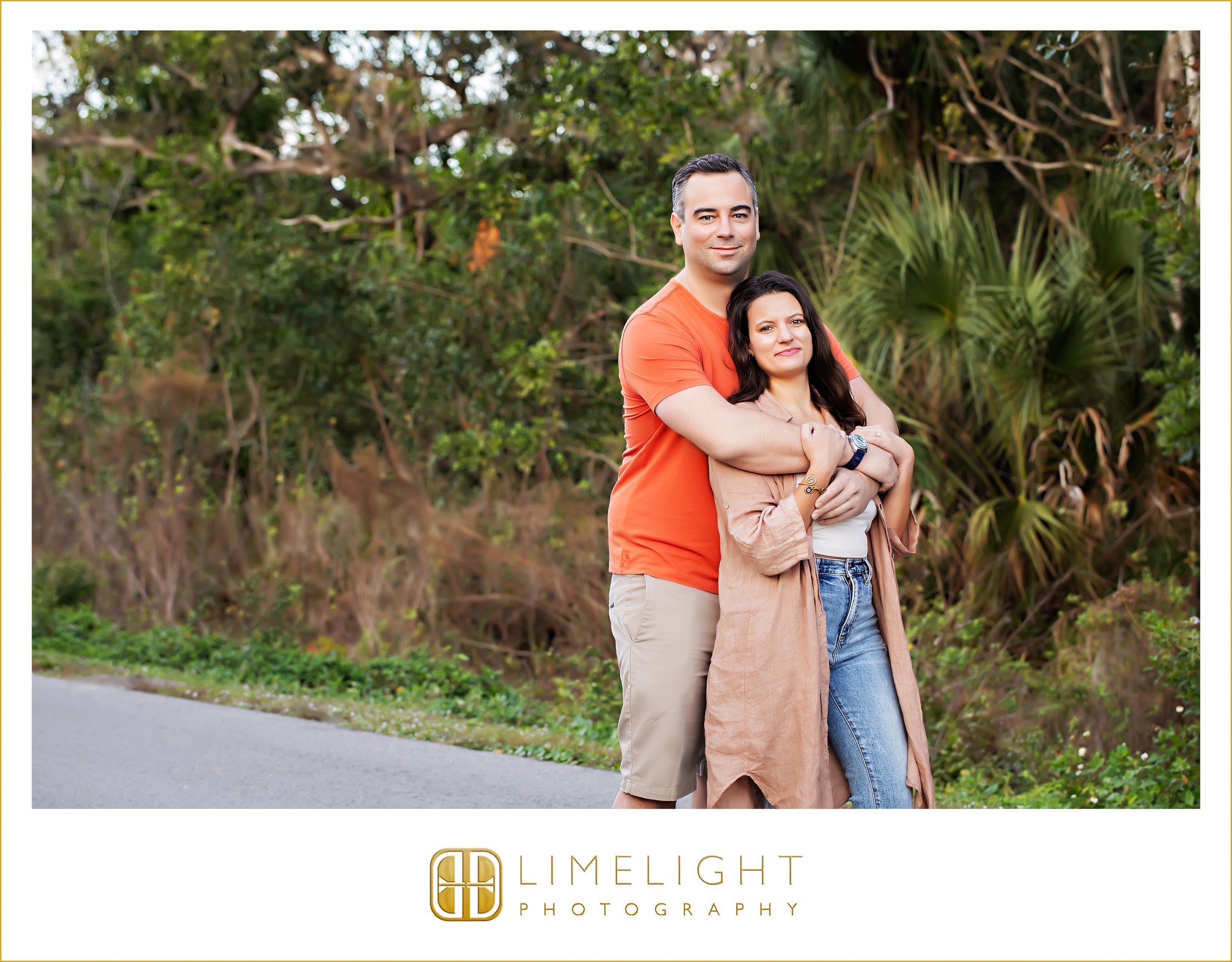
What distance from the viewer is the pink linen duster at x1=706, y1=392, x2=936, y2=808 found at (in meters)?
3.14

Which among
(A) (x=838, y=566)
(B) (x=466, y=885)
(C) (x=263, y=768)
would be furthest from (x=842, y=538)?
(C) (x=263, y=768)

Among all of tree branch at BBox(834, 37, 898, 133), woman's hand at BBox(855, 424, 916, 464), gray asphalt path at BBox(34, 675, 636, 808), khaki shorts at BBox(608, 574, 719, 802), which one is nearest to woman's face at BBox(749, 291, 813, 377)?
woman's hand at BBox(855, 424, 916, 464)

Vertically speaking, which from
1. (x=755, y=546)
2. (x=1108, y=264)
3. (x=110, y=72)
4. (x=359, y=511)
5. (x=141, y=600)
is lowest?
(x=141, y=600)

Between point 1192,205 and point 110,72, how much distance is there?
1090cm

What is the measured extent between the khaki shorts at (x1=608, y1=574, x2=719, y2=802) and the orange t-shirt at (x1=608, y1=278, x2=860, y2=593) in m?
0.06

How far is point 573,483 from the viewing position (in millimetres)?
10305

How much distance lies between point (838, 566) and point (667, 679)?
1.85 feet

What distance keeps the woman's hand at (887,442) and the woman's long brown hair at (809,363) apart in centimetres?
8

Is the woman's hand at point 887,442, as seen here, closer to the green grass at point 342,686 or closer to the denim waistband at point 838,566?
the denim waistband at point 838,566

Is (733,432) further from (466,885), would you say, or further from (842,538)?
(466,885)

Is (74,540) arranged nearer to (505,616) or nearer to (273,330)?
(273,330)

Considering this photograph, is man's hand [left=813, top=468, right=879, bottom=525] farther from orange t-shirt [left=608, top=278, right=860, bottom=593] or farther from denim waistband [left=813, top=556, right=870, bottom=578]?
orange t-shirt [left=608, top=278, right=860, bottom=593]

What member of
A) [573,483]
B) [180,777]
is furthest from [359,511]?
[180,777]

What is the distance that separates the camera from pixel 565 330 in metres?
10.5
